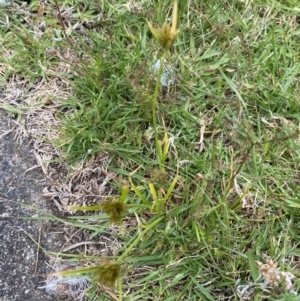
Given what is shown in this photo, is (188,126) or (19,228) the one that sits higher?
(188,126)

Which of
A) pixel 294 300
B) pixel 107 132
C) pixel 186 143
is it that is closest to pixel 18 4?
pixel 107 132

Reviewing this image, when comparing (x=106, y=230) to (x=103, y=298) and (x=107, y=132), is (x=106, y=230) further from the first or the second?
(x=107, y=132)

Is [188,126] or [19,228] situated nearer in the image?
[19,228]

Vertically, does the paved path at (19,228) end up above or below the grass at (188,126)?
below

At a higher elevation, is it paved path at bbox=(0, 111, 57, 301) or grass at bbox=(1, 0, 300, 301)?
grass at bbox=(1, 0, 300, 301)
